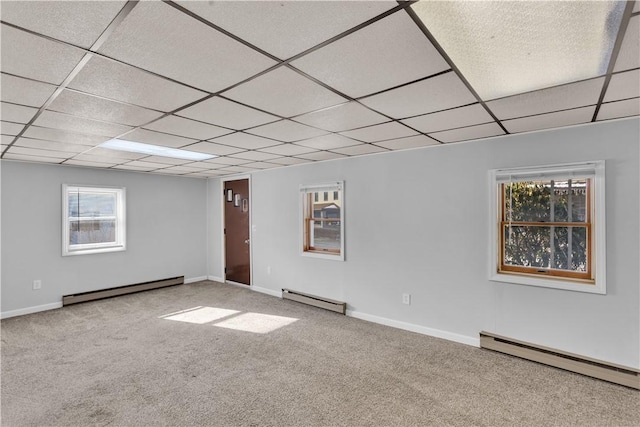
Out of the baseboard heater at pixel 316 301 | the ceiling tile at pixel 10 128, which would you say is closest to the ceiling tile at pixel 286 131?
the ceiling tile at pixel 10 128

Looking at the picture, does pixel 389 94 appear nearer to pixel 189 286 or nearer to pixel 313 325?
pixel 313 325

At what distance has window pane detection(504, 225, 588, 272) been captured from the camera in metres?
3.11

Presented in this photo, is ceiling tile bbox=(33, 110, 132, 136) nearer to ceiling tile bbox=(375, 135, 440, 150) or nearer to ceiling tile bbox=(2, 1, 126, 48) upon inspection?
ceiling tile bbox=(2, 1, 126, 48)

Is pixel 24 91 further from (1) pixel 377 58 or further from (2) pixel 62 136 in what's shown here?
(1) pixel 377 58

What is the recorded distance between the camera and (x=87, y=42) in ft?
4.76

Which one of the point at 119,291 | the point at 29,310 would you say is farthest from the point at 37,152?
the point at 119,291

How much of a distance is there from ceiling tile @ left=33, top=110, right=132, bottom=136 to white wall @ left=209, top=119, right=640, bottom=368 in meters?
2.82

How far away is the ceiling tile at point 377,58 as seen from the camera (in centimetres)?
141

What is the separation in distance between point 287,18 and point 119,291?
5.95 meters

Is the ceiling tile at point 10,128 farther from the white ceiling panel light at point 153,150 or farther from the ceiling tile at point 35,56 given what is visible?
the ceiling tile at point 35,56

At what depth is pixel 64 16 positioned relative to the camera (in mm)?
1259

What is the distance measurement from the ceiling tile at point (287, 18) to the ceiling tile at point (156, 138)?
2.09m

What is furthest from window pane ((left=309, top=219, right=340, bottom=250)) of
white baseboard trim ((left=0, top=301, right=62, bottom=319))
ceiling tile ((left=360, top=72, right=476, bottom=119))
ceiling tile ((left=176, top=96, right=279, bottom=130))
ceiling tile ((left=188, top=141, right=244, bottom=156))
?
white baseboard trim ((left=0, top=301, right=62, bottom=319))

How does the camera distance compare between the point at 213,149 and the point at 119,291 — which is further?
the point at 119,291
